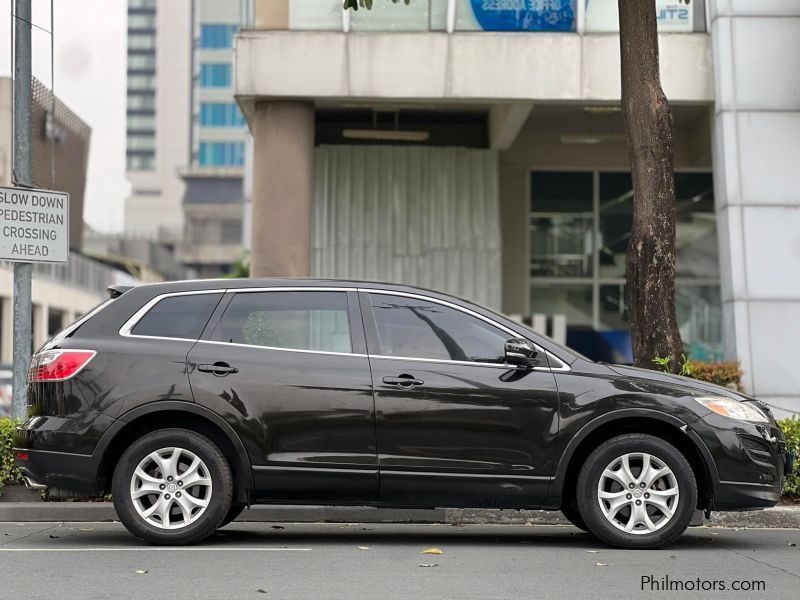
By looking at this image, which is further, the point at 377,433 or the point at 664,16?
the point at 664,16

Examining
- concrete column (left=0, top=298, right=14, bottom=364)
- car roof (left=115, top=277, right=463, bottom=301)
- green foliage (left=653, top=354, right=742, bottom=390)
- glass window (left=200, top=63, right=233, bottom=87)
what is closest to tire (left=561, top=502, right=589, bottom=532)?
car roof (left=115, top=277, right=463, bottom=301)

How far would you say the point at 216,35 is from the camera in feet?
415

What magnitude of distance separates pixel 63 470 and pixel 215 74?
4938 inches

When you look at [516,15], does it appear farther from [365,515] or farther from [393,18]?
[365,515]

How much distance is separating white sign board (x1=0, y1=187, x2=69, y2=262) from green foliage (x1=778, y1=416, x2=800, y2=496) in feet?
21.4

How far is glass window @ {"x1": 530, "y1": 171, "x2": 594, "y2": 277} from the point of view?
64.5 feet

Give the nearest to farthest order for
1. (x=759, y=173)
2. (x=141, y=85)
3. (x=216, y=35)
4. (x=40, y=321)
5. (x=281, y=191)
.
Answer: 1. (x=759, y=173)
2. (x=281, y=191)
3. (x=40, y=321)
4. (x=216, y=35)
5. (x=141, y=85)

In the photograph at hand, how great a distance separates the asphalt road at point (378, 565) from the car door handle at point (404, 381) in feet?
3.49

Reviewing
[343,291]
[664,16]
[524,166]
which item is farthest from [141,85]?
[343,291]

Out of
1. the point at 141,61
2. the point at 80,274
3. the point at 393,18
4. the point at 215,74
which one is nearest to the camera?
the point at 393,18

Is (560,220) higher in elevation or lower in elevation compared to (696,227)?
higher

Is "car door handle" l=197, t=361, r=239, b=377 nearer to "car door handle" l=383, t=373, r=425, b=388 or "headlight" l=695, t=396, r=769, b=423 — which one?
"car door handle" l=383, t=373, r=425, b=388

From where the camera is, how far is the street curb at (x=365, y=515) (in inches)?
393

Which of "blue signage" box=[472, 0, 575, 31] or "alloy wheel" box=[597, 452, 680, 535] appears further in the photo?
"blue signage" box=[472, 0, 575, 31]
